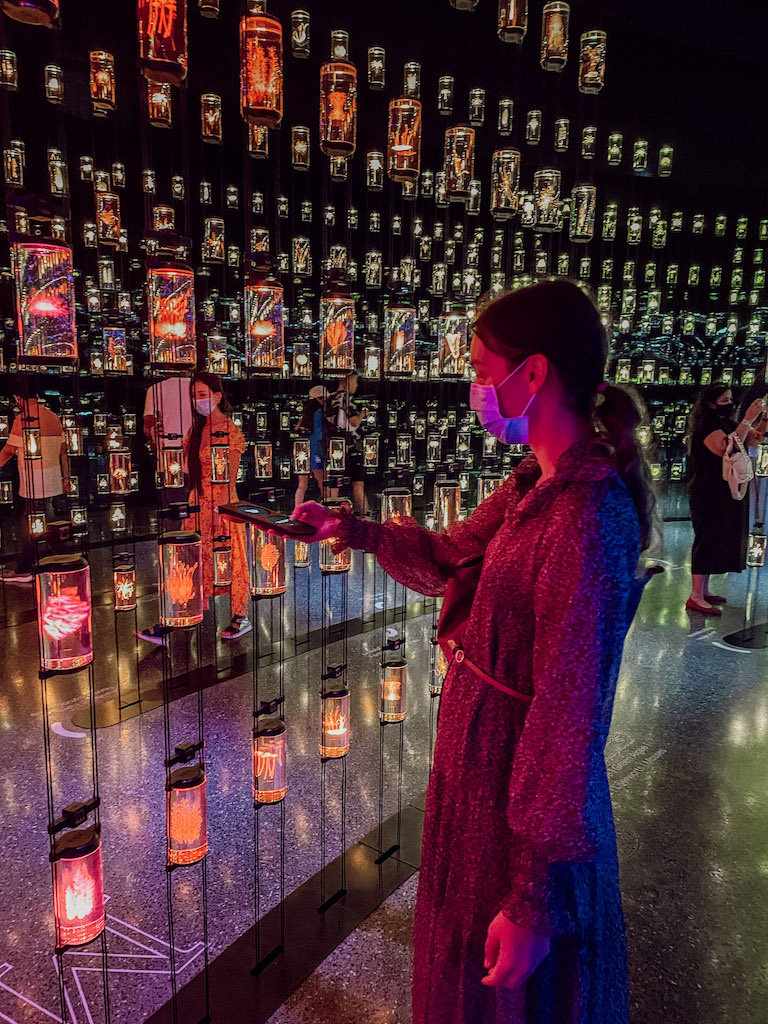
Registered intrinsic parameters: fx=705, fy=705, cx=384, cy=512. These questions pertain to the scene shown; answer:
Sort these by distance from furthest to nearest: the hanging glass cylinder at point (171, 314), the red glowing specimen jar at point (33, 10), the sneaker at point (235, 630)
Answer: the sneaker at point (235, 630) → the hanging glass cylinder at point (171, 314) → the red glowing specimen jar at point (33, 10)

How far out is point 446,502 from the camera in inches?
100

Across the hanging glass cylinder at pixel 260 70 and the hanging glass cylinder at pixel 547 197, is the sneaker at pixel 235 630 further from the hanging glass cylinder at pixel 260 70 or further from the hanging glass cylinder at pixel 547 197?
the hanging glass cylinder at pixel 260 70

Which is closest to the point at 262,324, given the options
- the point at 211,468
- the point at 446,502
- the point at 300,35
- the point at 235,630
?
the point at 446,502

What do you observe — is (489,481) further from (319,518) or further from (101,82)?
(101,82)

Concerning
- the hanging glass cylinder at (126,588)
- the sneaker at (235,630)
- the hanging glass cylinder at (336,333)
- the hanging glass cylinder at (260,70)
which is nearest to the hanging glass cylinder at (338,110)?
the hanging glass cylinder at (260,70)

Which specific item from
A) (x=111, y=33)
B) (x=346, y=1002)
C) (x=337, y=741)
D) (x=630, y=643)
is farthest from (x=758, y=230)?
(x=346, y=1002)

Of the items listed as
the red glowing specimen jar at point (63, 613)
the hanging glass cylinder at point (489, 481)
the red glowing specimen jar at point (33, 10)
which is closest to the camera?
the red glowing specimen jar at point (33, 10)

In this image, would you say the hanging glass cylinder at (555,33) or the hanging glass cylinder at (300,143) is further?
Answer: the hanging glass cylinder at (300,143)

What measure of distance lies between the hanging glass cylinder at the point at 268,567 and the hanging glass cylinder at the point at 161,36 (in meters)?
1.17

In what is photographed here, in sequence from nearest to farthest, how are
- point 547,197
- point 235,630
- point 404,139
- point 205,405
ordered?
1. point 404,139
2. point 547,197
3. point 205,405
4. point 235,630

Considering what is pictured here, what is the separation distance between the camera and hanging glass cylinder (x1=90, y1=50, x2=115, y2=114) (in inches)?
107

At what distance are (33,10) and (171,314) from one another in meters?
0.60

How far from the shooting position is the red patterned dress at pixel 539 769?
92cm

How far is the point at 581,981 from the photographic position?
1.05m
